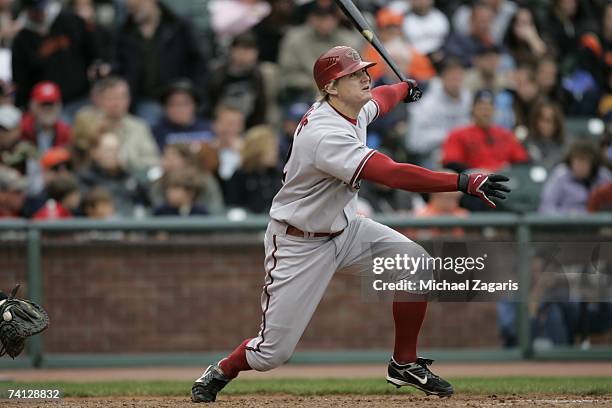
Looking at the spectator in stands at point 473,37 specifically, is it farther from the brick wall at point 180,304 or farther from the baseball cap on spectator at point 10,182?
the baseball cap on spectator at point 10,182

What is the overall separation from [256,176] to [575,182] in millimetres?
2702

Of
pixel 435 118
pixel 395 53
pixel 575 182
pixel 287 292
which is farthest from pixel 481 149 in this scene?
pixel 287 292

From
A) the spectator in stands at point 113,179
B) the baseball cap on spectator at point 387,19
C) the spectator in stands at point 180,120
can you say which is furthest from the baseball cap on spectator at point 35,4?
the baseball cap on spectator at point 387,19

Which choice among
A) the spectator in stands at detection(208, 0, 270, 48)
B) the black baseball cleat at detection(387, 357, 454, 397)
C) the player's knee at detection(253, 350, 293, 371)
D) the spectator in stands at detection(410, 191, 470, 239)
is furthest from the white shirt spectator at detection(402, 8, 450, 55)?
the player's knee at detection(253, 350, 293, 371)

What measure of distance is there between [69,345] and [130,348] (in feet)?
1.57

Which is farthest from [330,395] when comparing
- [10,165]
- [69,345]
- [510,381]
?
[10,165]

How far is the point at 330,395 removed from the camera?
755 cm

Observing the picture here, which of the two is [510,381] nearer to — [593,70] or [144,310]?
[144,310]

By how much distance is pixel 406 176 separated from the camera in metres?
5.95

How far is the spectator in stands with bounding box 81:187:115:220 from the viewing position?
9.66m

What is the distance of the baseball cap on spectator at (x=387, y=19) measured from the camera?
11.6 m

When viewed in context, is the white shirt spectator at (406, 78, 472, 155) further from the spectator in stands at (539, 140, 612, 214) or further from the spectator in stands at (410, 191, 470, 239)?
the spectator in stands at (539, 140, 612, 214)

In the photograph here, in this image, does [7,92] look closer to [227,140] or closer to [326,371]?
[227,140]

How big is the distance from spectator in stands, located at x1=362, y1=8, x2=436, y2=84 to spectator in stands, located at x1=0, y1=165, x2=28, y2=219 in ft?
11.5
